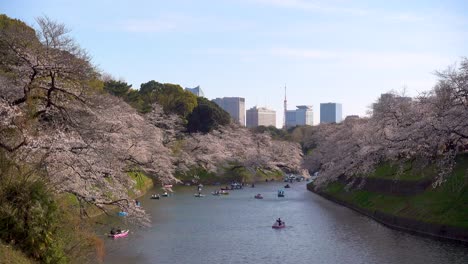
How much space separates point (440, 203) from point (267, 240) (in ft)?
33.3

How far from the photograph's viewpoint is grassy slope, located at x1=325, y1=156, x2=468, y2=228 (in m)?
27.3

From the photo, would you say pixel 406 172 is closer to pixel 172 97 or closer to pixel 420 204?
pixel 420 204

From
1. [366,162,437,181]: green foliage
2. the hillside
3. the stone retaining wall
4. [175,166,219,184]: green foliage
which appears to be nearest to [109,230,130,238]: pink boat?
the hillside

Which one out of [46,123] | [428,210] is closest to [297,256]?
[428,210]

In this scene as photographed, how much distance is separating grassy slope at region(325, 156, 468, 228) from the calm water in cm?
161

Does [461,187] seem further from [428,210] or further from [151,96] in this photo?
[151,96]

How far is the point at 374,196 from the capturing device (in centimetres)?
4044

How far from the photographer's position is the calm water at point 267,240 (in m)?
23.9

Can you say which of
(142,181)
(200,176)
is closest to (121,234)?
(142,181)

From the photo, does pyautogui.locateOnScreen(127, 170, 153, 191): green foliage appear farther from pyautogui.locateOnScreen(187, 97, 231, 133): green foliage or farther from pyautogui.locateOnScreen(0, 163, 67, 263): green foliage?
pyautogui.locateOnScreen(0, 163, 67, 263): green foliage

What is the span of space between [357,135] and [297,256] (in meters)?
27.3

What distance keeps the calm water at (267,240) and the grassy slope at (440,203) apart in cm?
161

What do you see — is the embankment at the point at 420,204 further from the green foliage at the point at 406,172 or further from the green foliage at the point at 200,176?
the green foliage at the point at 200,176

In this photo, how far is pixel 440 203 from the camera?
29.2m
